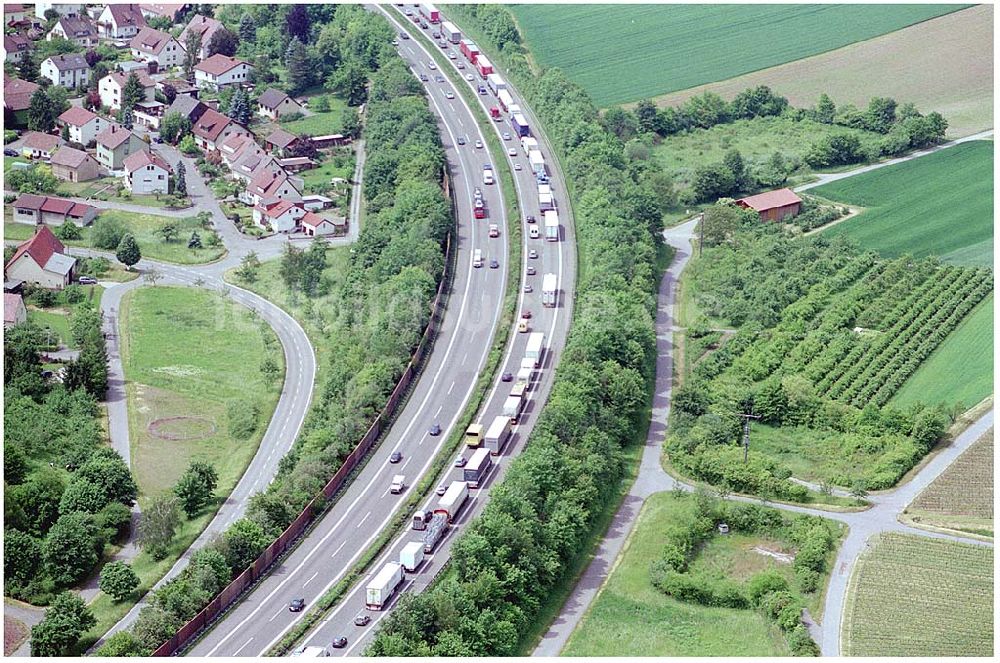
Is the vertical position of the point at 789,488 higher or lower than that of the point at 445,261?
lower

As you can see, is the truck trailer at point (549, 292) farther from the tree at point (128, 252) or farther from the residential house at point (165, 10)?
the residential house at point (165, 10)

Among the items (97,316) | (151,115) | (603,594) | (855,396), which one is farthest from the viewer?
(151,115)

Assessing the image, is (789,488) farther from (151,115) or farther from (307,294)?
(151,115)

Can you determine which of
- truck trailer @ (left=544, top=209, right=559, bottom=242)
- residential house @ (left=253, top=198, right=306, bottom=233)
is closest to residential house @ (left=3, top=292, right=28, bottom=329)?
residential house @ (left=253, top=198, right=306, bottom=233)

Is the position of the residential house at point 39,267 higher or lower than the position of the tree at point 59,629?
higher

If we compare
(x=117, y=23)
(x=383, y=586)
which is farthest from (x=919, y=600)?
(x=117, y=23)

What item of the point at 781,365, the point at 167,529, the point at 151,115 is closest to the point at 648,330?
the point at 781,365

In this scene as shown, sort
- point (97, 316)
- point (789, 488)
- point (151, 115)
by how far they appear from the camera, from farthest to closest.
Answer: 1. point (151, 115)
2. point (97, 316)
3. point (789, 488)

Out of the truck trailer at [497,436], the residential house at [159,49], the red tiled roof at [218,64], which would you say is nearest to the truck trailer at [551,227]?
the truck trailer at [497,436]
